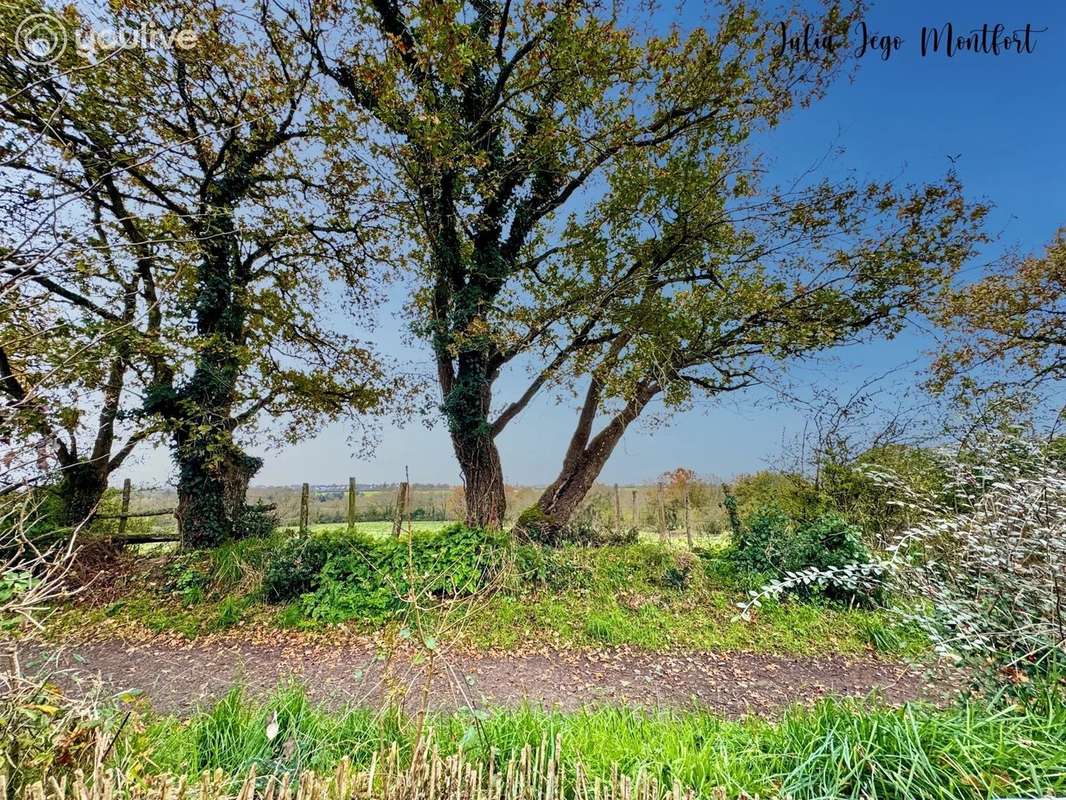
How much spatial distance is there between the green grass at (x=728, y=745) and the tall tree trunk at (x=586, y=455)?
6443mm

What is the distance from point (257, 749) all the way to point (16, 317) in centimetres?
530

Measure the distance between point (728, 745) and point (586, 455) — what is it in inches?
284

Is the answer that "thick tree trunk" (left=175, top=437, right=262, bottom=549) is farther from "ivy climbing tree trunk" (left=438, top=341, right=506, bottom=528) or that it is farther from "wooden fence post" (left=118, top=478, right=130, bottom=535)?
"ivy climbing tree trunk" (left=438, top=341, right=506, bottom=528)

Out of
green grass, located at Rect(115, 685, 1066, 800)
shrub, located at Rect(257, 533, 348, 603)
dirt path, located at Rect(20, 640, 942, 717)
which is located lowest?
dirt path, located at Rect(20, 640, 942, 717)

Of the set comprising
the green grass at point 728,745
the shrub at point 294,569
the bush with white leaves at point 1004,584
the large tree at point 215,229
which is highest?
the large tree at point 215,229

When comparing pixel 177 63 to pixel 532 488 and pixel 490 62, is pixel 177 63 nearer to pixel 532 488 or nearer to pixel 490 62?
pixel 490 62

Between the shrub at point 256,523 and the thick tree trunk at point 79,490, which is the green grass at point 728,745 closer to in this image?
the shrub at point 256,523

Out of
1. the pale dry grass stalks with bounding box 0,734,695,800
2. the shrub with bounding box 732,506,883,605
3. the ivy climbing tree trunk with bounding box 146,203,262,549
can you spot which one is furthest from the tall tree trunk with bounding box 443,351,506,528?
the pale dry grass stalks with bounding box 0,734,695,800

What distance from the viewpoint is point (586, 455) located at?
9531 mm

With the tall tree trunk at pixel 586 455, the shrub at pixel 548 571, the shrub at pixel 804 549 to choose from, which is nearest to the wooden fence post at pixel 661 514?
the tall tree trunk at pixel 586 455

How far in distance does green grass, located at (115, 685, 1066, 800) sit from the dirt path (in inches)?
57.5

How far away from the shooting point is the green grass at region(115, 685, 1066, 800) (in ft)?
6.17

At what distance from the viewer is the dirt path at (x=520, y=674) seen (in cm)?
438

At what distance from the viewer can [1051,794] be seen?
173 centimetres
